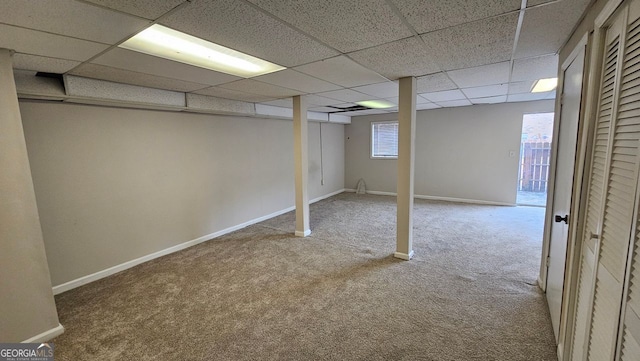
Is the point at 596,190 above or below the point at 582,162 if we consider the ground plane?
below

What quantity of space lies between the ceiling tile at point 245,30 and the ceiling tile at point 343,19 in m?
0.11

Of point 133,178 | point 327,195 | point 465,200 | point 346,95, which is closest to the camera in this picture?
point 133,178

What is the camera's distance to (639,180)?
0.92m

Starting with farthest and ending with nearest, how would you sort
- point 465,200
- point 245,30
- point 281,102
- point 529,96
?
point 465,200
point 529,96
point 281,102
point 245,30

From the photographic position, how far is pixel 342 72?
277 cm

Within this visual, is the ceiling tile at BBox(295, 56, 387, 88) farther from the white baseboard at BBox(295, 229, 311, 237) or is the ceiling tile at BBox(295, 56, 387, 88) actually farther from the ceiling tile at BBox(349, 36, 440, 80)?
the white baseboard at BBox(295, 229, 311, 237)

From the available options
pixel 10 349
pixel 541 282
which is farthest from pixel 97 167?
pixel 541 282

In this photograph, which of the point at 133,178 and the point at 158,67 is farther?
the point at 133,178

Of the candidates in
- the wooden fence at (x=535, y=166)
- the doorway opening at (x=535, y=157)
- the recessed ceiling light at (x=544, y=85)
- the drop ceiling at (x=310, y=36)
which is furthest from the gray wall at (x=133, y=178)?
the wooden fence at (x=535, y=166)

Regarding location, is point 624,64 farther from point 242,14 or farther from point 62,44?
point 62,44

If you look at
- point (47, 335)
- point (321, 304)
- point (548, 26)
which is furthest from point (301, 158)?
point (47, 335)

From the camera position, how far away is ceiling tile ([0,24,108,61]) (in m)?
1.64

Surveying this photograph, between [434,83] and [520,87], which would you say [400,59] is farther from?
[520,87]

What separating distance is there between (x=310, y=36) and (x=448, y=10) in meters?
0.88
